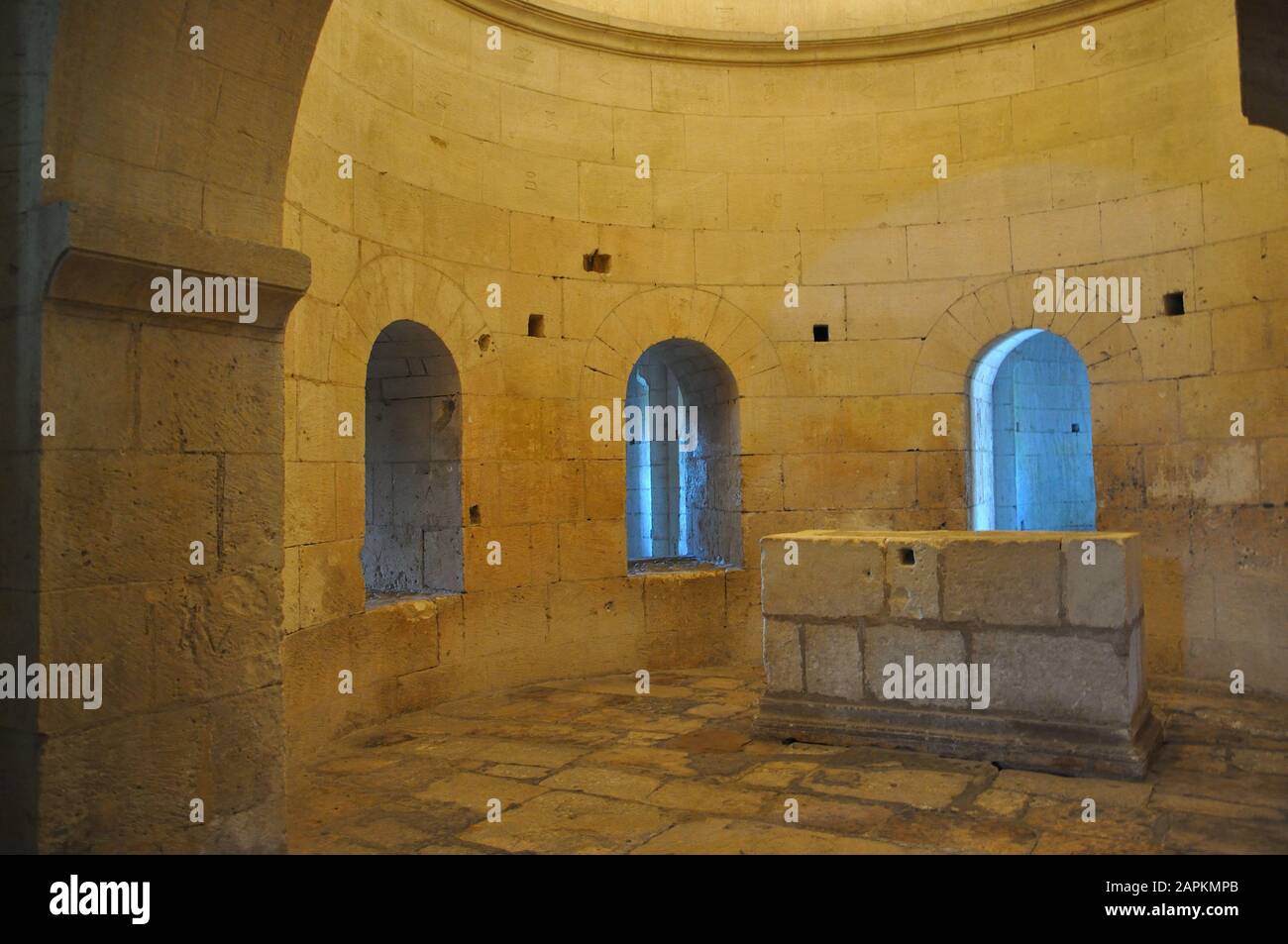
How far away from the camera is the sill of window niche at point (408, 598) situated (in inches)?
239

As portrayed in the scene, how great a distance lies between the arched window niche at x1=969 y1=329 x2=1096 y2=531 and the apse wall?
4256 millimetres

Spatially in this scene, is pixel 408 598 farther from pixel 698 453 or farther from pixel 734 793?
pixel 698 453

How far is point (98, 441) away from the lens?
9.29ft

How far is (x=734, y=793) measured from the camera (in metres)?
4.30

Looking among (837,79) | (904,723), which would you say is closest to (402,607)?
(904,723)

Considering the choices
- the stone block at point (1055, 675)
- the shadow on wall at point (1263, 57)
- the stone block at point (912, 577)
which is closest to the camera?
the shadow on wall at point (1263, 57)

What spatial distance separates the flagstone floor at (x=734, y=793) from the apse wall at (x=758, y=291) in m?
0.84

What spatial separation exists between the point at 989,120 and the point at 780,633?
4.54 metres

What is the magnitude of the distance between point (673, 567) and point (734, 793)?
11.9ft
